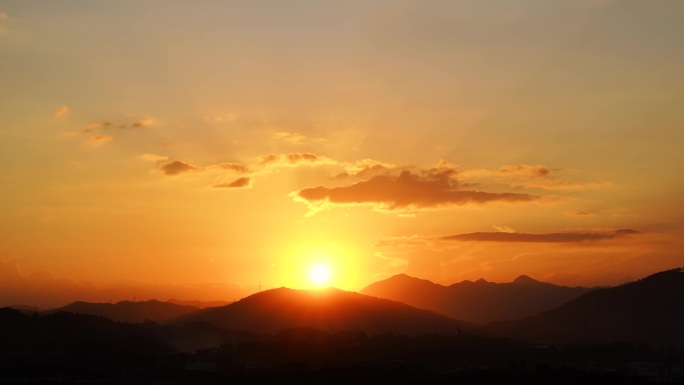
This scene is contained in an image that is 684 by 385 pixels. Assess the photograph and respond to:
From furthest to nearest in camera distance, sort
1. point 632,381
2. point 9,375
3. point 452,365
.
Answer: point 452,365 < point 9,375 < point 632,381

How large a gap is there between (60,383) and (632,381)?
70.3m

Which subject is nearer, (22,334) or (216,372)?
(216,372)

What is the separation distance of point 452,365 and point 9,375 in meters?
65.8

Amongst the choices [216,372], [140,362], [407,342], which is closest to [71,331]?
[140,362]

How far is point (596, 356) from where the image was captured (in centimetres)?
14012

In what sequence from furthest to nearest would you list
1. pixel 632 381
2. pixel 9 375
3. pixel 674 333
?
pixel 674 333
pixel 9 375
pixel 632 381

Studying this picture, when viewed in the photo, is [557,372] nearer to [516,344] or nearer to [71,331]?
[516,344]

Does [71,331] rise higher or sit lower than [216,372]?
higher

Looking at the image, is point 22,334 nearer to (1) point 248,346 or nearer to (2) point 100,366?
(2) point 100,366

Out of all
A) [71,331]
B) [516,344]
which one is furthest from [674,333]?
[71,331]

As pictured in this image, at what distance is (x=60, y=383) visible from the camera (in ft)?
349

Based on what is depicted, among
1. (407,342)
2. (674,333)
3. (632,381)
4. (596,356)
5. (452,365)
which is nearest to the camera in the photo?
(632,381)

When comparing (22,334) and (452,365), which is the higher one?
(22,334)

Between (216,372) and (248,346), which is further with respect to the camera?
(248,346)
